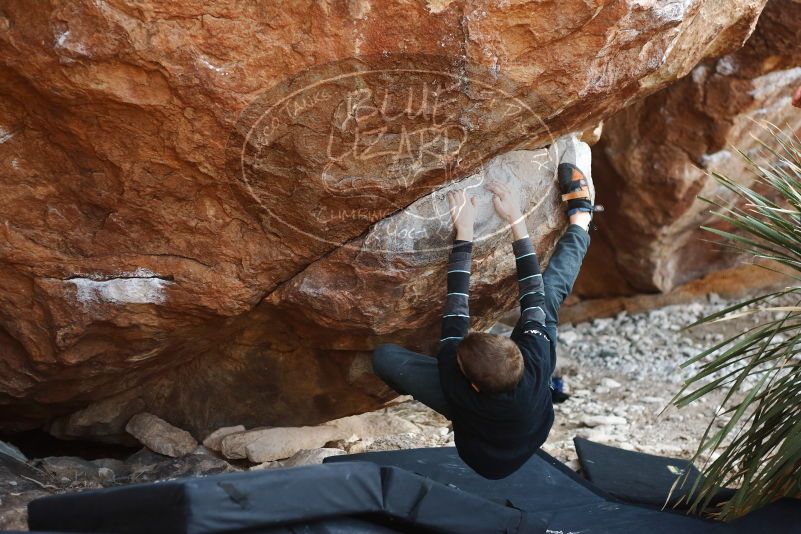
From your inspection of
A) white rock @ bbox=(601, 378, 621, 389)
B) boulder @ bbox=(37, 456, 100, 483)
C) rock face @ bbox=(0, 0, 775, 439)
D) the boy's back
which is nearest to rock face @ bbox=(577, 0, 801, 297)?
white rock @ bbox=(601, 378, 621, 389)

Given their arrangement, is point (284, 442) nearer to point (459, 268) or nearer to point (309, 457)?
point (309, 457)

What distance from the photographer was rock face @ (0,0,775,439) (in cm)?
308

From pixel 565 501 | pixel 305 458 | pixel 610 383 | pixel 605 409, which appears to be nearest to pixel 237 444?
pixel 305 458

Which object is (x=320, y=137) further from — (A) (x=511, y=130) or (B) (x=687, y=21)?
(B) (x=687, y=21)

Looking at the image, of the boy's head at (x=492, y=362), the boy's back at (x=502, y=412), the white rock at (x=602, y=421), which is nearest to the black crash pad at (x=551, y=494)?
the boy's back at (x=502, y=412)

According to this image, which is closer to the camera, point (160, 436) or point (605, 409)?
point (160, 436)

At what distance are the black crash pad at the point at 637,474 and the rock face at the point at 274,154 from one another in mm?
917

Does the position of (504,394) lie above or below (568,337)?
below

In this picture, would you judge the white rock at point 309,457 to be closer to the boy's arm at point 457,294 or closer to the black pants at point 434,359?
the black pants at point 434,359

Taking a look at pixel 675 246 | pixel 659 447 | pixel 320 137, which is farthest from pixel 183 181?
pixel 675 246

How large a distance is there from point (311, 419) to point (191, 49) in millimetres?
2274

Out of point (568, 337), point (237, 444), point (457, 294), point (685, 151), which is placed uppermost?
point (685, 151)

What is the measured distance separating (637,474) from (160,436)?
8.00 feet

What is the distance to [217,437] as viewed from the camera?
4.45 meters
